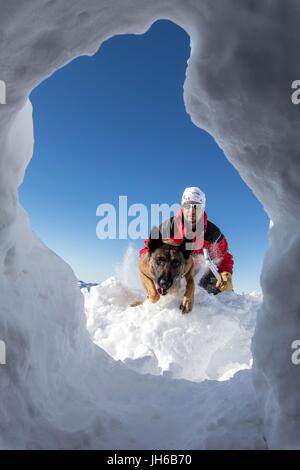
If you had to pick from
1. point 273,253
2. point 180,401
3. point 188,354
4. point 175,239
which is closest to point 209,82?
point 273,253

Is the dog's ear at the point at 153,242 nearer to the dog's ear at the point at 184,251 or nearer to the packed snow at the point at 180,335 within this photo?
the dog's ear at the point at 184,251

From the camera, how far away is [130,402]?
2859mm

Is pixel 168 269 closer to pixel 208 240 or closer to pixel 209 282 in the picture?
pixel 208 240

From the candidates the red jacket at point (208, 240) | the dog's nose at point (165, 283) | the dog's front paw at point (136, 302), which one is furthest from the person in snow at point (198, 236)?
the dog's front paw at point (136, 302)

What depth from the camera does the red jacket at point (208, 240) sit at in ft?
19.6

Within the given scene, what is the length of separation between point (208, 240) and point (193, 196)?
3.16 feet

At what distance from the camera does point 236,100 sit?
1.94 metres

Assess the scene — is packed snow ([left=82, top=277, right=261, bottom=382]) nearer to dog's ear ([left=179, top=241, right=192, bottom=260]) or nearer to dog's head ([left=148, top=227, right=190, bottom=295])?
dog's head ([left=148, top=227, right=190, bottom=295])

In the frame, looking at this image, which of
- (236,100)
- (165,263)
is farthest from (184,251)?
(236,100)

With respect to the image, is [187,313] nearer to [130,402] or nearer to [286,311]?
[130,402]

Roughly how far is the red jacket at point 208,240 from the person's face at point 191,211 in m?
0.11

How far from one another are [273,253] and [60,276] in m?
2.04

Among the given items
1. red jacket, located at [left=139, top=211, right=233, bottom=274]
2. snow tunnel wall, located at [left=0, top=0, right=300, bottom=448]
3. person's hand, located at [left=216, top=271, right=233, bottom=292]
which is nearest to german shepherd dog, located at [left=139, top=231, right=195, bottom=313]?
red jacket, located at [left=139, top=211, right=233, bottom=274]

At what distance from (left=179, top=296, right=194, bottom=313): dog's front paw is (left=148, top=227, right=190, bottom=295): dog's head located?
311 millimetres
